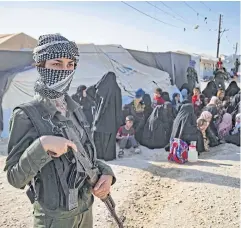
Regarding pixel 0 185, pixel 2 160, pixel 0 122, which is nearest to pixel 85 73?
pixel 0 122

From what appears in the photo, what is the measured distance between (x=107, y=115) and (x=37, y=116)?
392 centimetres

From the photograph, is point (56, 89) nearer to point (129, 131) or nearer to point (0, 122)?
point (129, 131)

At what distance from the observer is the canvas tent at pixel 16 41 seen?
1106cm

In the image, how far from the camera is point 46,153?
1.05m

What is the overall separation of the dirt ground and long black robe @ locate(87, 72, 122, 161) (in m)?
0.37

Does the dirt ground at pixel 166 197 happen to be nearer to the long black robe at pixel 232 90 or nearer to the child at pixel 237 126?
the child at pixel 237 126

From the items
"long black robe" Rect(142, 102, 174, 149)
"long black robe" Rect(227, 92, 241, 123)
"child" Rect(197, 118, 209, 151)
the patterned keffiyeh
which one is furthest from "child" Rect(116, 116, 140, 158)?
the patterned keffiyeh

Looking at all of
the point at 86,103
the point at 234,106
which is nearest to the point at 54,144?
the point at 86,103

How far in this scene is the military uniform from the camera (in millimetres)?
1070

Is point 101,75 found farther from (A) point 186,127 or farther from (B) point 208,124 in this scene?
(A) point 186,127

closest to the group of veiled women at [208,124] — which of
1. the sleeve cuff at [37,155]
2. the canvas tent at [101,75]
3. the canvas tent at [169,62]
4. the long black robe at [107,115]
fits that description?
the long black robe at [107,115]

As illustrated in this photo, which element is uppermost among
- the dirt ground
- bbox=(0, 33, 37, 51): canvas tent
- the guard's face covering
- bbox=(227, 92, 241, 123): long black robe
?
bbox=(0, 33, 37, 51): canvas tent

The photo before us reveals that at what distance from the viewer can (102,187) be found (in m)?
1.26

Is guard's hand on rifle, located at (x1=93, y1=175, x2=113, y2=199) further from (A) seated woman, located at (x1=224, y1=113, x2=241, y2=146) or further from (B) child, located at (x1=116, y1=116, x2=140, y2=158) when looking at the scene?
(A) seated woman, located at (x1=224, y1=113, x2=241, y2=146)
